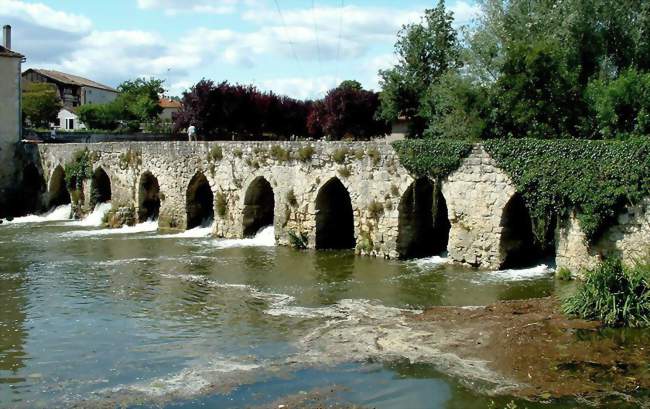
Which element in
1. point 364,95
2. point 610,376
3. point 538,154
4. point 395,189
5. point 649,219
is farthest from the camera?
point 364,95

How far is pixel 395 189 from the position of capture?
66.1 feet

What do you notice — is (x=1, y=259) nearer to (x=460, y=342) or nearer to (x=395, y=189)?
(x=395, y=189)

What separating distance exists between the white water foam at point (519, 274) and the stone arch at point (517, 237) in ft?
1.35

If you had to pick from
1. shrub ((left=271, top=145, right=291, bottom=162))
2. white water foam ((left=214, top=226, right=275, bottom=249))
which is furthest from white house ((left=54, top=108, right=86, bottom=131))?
shrub ((left=271, top=145, right=291, bottom=162))

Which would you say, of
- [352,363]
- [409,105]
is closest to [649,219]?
[352,363]

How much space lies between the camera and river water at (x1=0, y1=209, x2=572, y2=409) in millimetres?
10195

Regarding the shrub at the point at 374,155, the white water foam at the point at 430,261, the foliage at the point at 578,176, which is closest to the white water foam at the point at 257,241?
the shrub at the point at 374,155

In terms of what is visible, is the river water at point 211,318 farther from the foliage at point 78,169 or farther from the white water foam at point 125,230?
the foliage at point 78,169

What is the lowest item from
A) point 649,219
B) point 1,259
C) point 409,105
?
point 1,259

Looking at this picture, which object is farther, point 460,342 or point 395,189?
point 395,189

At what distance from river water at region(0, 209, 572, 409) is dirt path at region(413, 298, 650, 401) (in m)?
0.89

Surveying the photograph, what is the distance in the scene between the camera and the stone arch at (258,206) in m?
24.6

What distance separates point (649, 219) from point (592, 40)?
11.5 meters

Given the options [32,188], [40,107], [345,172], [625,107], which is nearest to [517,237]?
[345,172]
